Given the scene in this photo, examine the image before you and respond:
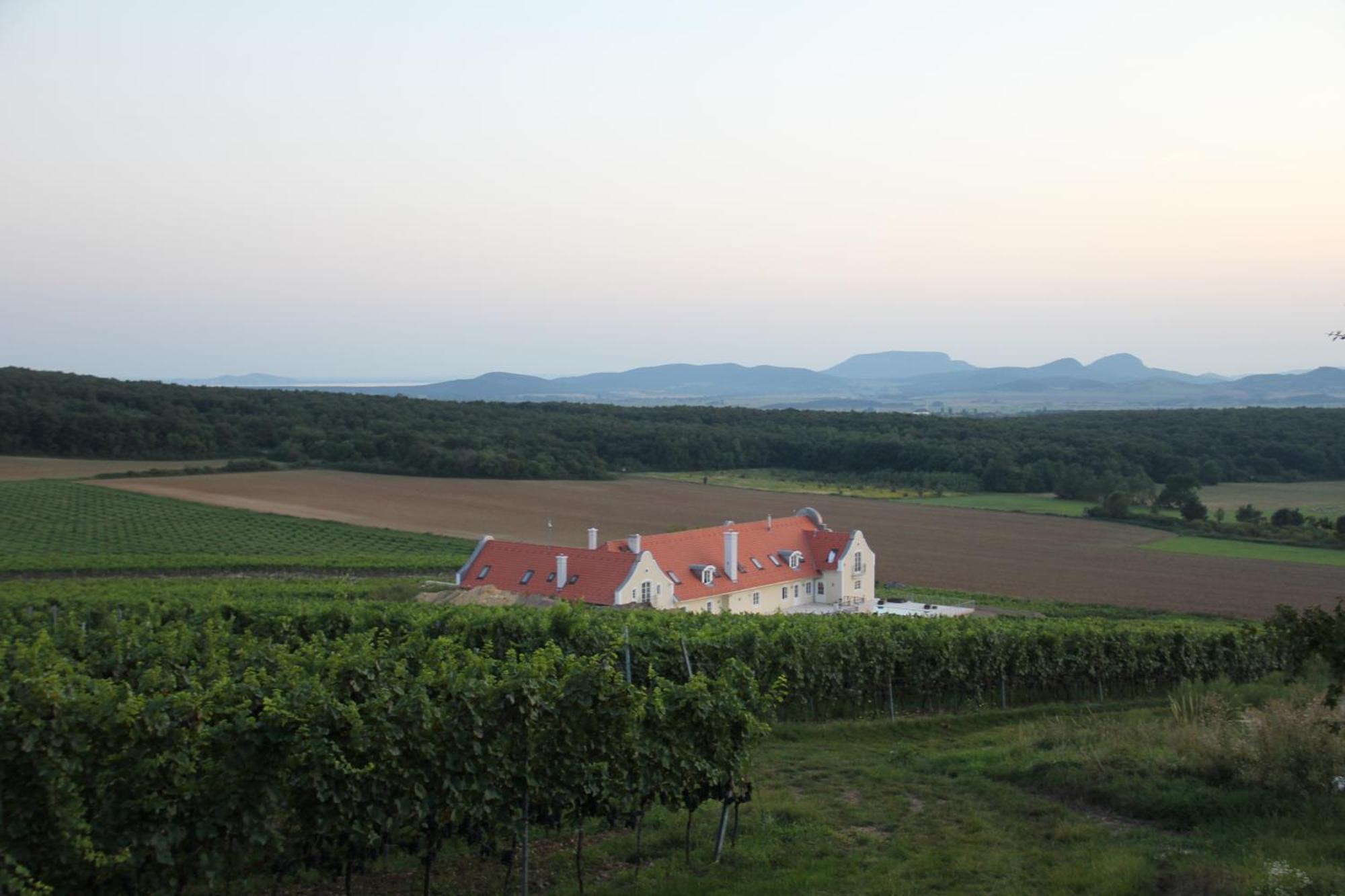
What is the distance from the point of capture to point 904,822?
11.9m

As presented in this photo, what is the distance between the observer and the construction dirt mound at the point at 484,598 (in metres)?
31.2

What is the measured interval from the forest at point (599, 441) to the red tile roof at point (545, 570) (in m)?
46.5

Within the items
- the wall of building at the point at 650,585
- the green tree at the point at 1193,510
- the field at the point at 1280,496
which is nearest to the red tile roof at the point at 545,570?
the wall of building at the point at 650,585

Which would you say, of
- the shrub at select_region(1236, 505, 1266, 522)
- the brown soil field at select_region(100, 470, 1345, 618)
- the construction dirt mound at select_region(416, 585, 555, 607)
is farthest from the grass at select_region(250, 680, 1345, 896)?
the shrub at select_region(1236, 505, 1266, 522)

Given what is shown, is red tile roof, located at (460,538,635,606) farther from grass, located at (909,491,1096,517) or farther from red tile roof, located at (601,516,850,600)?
grass, located at (909,491,1096,517)

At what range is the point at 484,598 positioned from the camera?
32.1m

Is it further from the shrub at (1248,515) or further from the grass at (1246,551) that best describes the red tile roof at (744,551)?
the shrub at (1248,515)

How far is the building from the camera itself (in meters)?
32.9

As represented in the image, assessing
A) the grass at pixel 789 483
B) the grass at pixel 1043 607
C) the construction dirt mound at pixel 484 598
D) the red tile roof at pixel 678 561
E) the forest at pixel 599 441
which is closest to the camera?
the construction dirt mound at pixel 484 598

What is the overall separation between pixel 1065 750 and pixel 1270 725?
2746mm

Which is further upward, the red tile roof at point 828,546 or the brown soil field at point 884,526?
the red tile roof at point 828,546

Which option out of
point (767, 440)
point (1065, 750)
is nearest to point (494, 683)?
point (1065, 750)

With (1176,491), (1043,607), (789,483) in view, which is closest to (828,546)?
(1043,607)

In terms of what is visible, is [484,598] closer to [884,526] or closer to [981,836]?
[981,836]
